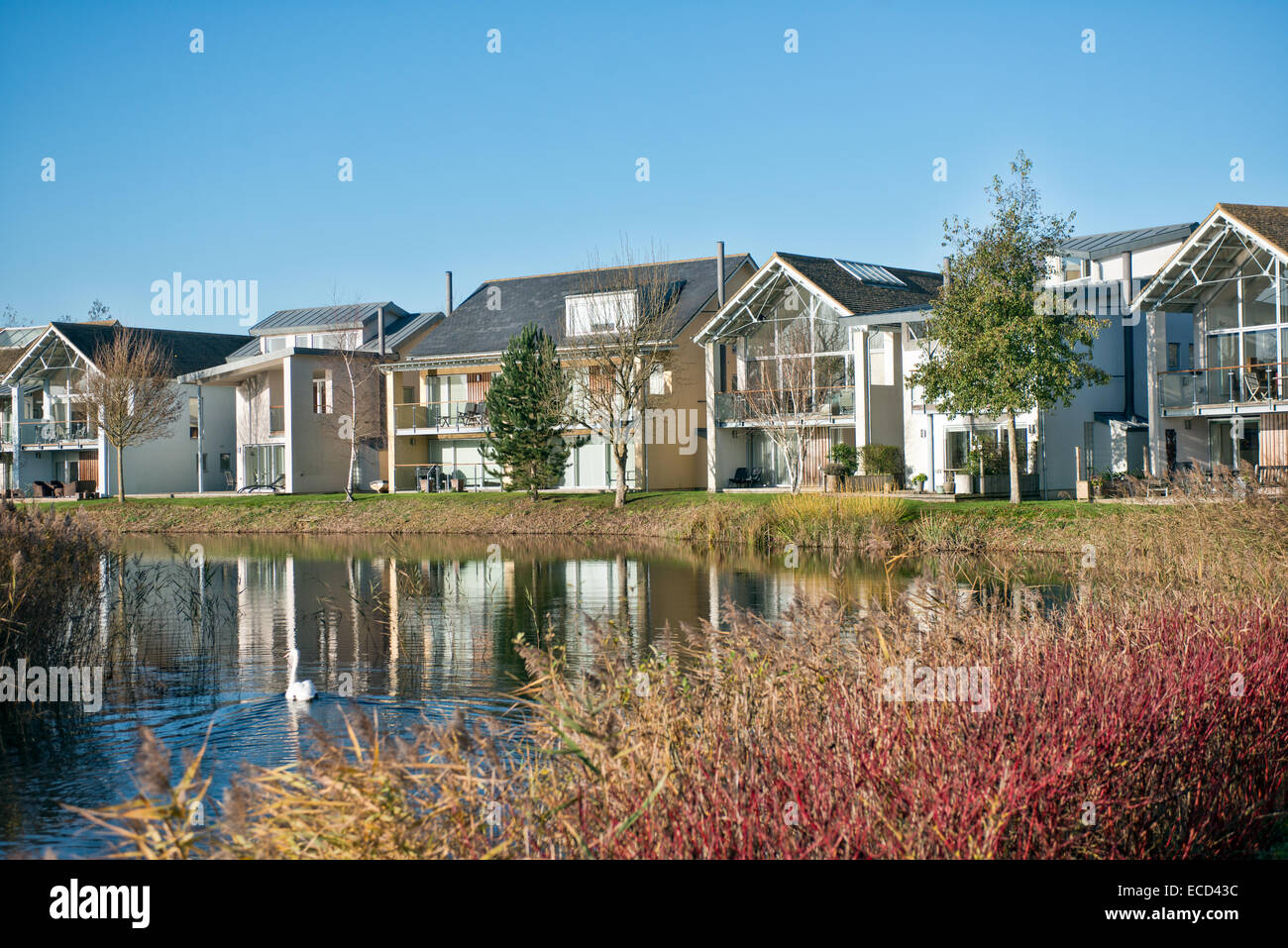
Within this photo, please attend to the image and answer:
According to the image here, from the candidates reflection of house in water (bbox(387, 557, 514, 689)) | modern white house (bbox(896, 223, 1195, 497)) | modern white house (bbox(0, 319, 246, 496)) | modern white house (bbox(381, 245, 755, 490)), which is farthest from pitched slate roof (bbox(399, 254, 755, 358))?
reflection of house in water (bbox(387, 557, 514, 689))

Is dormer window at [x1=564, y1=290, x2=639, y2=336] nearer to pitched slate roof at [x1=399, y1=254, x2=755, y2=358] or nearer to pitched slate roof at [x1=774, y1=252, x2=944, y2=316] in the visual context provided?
pitched slate roof at [x1=399, y1=254, x2=755, y2=358]

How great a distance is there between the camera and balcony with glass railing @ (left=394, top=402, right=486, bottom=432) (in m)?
48.1

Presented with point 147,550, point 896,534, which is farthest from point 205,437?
point 896,534

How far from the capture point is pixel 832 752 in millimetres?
5898

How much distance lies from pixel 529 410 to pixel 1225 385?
20.8 meters

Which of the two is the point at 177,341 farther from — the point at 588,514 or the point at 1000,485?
the point at 1000,485

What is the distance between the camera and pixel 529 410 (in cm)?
3972

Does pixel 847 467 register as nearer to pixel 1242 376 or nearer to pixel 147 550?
pixel 1242 376

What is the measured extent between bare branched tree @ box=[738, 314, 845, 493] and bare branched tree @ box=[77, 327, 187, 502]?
25.2 meters

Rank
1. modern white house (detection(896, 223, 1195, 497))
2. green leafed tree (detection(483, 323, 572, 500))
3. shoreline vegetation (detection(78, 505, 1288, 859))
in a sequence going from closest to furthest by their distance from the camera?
shoreline vegetation (detection(78, 505, 1288, 859))
modern white house (detection(896, 223, 1195, 497))
green leafed tree (detection(483, 323, 572, 500))

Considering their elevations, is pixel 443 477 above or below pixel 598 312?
below

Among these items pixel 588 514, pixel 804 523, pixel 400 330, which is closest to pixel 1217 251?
pixel 804 523

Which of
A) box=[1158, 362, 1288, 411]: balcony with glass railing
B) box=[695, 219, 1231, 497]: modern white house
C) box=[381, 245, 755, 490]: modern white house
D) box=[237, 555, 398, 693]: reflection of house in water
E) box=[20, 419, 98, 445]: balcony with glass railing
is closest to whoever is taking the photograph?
box=[237, 555, 398, 693]: reflection of house in water

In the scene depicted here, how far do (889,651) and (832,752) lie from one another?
1764 millimetres
